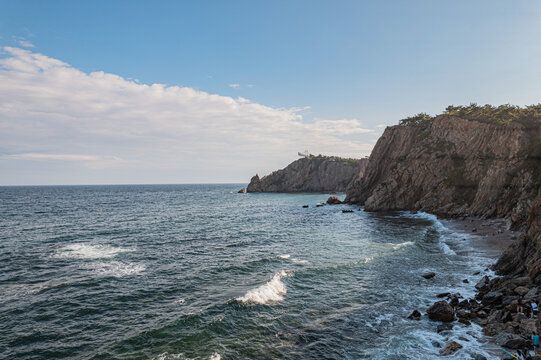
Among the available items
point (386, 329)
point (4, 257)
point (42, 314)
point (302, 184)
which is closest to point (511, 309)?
point (386, 329)

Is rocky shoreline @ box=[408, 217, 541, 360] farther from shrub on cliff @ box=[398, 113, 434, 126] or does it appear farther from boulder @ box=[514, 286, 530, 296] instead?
shrub on cliff @ box=[398, 113, 434, 126]

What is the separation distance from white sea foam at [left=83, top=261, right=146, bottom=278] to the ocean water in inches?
8.0

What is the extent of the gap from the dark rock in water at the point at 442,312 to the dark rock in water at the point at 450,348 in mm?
3537

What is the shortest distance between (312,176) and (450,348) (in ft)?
545

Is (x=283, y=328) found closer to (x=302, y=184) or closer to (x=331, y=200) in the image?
(x=331, y=200)

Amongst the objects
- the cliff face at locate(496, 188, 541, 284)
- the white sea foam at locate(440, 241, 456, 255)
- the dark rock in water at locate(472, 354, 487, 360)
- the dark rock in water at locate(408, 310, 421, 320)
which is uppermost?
the cliff face at locate(496, 188, 541, 284)

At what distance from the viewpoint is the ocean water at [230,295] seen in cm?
1761

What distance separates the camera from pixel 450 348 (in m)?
16.5

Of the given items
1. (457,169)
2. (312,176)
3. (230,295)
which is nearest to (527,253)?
(230,295)

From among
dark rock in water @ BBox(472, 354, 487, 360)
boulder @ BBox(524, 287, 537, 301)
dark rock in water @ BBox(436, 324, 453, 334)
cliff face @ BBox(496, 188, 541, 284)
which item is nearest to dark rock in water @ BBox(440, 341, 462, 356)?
dark rock in water @ BBox(472, 354, 487, 360)

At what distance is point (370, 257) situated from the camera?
119ft

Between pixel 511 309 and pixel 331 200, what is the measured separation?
86512 mm

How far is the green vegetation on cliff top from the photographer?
61.3m

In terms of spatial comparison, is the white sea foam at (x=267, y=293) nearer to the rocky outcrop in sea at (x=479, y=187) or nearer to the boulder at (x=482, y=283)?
the rocky outcrop in sea at (x=479, y=187)
